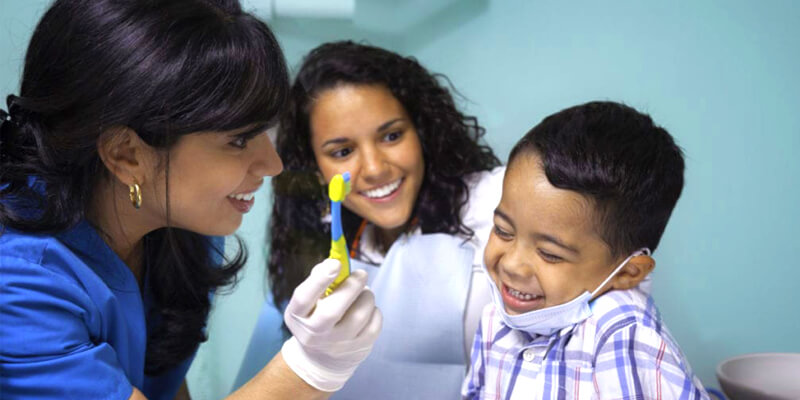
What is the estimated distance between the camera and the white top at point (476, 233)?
3.67 ft

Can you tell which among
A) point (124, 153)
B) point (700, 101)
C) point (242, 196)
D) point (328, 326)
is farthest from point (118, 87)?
point (700, 101)

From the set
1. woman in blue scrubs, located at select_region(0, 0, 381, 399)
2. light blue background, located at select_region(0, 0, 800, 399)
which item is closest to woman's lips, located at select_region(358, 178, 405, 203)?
light blue background, located at select_region(0, 0, 800, 399)

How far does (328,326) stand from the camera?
79 cm

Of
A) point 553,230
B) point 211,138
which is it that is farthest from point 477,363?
point 211,138

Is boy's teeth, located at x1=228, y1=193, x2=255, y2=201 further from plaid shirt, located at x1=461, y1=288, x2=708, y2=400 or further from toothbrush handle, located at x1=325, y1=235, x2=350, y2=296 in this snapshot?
plaid shirt, located at x1=461, y1=288, x2=708, y2=400

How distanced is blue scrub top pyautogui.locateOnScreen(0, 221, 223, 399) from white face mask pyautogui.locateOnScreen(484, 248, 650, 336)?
53 centimetres

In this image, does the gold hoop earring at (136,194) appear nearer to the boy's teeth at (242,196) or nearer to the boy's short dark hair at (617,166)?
the boy's teeth at (242,196)

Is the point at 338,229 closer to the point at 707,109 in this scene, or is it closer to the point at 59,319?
the point at 59,319

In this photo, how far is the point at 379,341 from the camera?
114 centimetres

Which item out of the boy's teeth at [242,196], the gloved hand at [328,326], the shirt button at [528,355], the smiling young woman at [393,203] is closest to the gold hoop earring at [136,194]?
the boy's teeth at [242,196]

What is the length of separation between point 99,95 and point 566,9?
70cm

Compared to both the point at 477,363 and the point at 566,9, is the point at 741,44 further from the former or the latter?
the point at 477,363

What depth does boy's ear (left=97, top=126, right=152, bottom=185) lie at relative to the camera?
774mm

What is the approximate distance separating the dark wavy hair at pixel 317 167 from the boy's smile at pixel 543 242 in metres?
0.34
